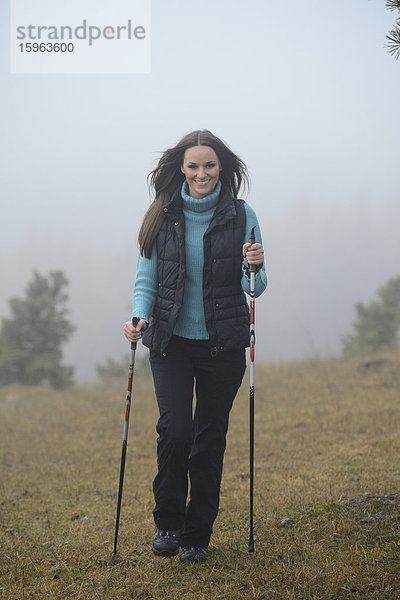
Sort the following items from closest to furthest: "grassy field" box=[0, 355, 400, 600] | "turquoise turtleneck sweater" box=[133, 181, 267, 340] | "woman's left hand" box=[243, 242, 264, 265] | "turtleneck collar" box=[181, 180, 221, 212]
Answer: "grassy field" box=[0, 355, 400, 600]
"woman's left hand" box=[243, 242, 264, 265]
"turquoise turtleneck sweater" box=[133, 181, 267, 340]
"turtleneck collar" box=[181, 180, 221, 212]

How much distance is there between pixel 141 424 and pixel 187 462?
7.82 metres

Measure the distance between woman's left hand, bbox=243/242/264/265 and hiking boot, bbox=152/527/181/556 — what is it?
2129 millimetres

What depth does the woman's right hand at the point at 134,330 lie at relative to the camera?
461cm

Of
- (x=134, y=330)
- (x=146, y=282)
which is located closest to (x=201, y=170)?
(x=146, y=282)

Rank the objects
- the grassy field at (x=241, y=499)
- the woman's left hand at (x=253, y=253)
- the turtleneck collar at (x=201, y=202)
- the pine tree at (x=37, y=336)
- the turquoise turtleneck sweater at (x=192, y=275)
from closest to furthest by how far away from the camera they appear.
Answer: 1. the grassy field at (x=241, y=499)
2. the woman's left hand at (x=253, y=253)
3. the turquoise turtleneck sweater at (x=192, y=275)
4. the turtleneck collar at (x=201, y=202)
5. the pine tree at (x=37, y=336)

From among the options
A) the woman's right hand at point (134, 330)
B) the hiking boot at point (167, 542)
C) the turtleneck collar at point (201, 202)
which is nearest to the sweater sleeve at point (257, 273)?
the turtleneck collar at point (201, 202)

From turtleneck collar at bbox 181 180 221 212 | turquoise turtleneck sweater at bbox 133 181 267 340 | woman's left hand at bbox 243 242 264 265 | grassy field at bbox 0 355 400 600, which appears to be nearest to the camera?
grassy field at bbox 0 355 400 600

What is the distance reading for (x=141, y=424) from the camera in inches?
480

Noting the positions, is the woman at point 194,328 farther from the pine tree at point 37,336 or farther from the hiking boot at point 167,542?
the pine tree at point 37,336

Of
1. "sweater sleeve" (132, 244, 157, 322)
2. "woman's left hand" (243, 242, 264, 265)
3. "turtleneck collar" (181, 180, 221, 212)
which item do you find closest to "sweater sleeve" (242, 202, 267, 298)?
"woman's left hand" (243, 242, 264, 265)

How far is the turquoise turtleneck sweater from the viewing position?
4.59m

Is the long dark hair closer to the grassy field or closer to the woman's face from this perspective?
the woman's face

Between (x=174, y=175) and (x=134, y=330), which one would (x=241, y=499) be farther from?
(x=174, y=175)

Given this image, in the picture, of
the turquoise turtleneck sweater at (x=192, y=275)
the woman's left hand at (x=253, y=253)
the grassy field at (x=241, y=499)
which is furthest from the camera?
the turquoise turtleneck sweater at (x=192, y=275)
